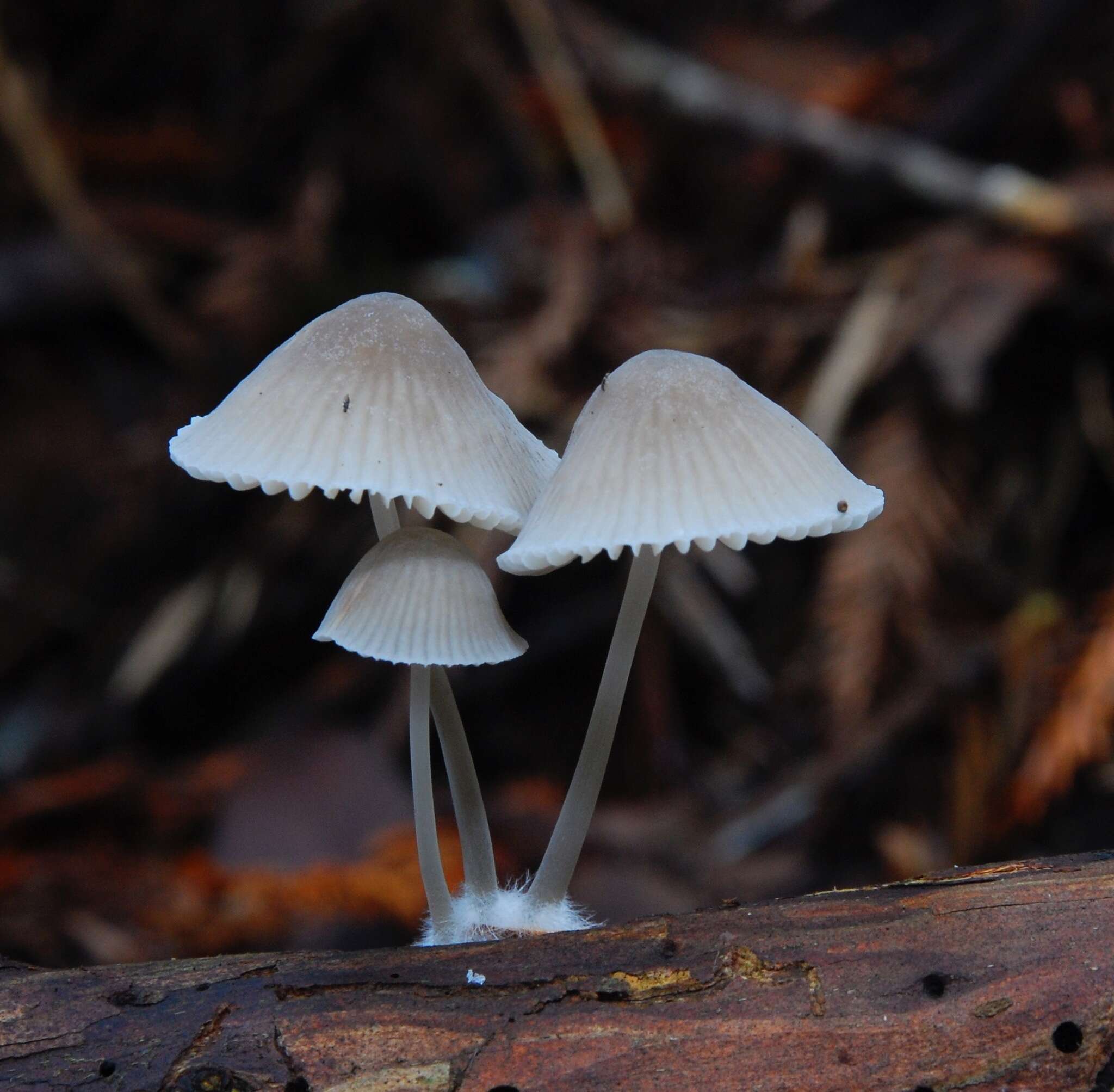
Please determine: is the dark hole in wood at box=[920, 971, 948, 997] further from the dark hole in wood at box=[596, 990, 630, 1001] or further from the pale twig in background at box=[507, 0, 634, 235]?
the pale twig in background at box=[507, 0, 634, 235]

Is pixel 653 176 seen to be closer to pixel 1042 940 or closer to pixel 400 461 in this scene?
pixel 400 461

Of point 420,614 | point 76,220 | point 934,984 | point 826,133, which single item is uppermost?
point 76,220

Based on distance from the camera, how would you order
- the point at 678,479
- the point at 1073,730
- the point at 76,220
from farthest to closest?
the point at 76,220, the point at 1073,730, the point at 678,479

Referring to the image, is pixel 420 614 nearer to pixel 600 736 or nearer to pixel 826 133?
pixel 600 736

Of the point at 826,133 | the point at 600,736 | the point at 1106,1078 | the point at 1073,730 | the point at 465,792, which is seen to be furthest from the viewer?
the point at 826,133

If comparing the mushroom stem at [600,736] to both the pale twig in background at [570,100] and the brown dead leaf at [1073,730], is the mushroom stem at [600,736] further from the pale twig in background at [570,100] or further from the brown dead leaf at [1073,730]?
the pale twig in background at [570,100]

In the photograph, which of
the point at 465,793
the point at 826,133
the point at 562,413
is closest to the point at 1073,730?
the point at 465,793

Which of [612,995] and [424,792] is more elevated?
[424,792]
